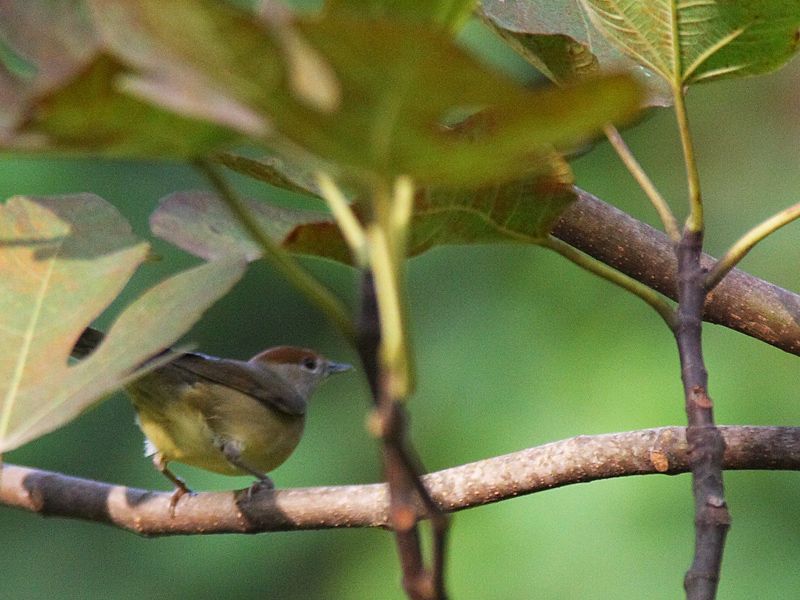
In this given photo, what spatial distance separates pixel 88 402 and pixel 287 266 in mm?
200

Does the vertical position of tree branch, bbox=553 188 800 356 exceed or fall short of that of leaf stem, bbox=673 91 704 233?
it exceeds it

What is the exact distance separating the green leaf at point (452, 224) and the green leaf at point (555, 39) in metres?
0.21

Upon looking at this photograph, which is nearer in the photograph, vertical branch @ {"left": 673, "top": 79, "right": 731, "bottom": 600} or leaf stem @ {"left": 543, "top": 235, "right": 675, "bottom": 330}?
vertical branch @ {"left": 673, "top": 79, "right": 731, "bottom": 600}

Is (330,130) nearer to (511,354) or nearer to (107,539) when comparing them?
(511,354)

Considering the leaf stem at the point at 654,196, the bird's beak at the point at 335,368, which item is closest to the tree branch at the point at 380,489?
the leaf stem at the point at 654,196

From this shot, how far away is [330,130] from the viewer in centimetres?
44

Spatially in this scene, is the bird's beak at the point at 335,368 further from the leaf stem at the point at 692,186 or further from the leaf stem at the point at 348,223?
the leaf stem at the point at 348,223

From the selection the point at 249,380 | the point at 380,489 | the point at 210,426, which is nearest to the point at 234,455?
the point at 210,426

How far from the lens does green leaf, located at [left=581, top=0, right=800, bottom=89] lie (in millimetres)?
891

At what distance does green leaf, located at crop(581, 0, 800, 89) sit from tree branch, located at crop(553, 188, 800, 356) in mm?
329

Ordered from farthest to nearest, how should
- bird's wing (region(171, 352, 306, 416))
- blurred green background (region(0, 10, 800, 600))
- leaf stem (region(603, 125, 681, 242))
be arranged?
blurred green background (region(0, 10, 800, 600)), bird's wing (region(171, 352, 306, 416)), leaf stem (region(603, 125, 681, 242))

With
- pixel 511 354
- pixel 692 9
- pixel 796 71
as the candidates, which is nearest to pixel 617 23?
pixel 692 9

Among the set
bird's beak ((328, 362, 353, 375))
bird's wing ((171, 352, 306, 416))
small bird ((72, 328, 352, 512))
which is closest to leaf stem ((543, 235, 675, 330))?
small bird ((72, 328, 352, 512))

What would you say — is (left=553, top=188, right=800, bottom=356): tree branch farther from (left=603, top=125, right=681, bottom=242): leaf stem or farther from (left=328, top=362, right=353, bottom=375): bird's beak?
(left=328, top=362, right=353, bottom=375): bird's beak
